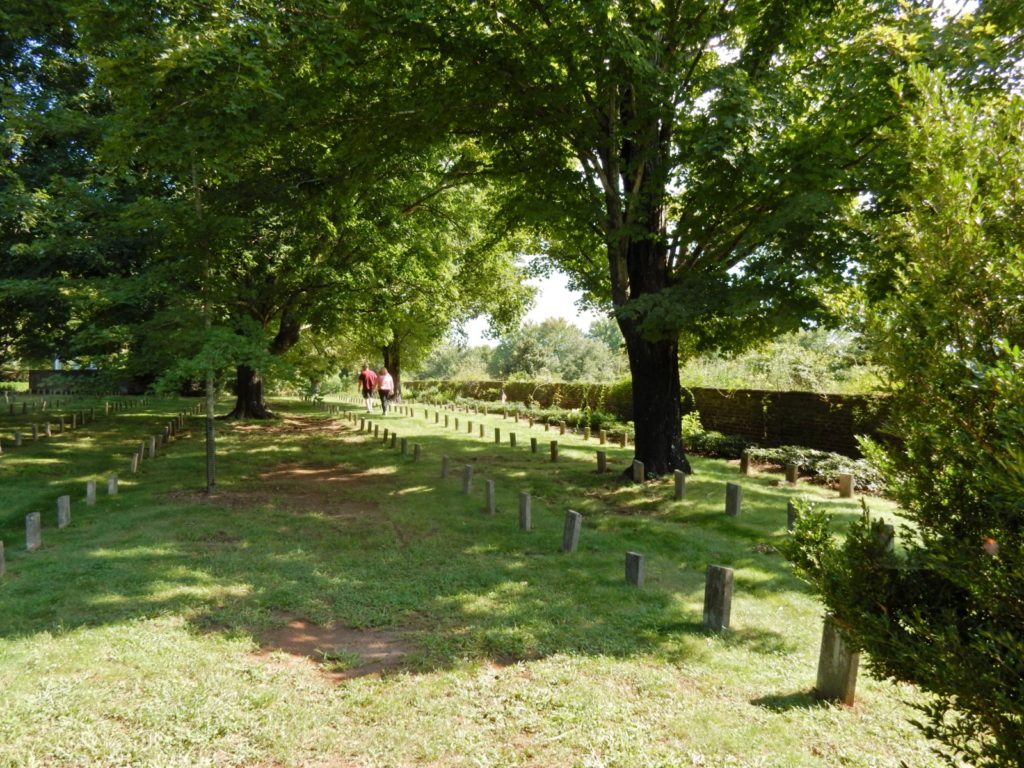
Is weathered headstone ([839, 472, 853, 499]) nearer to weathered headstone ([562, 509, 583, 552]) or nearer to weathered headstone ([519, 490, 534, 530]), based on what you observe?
weathered headstone ([562, 509, 583, 552])

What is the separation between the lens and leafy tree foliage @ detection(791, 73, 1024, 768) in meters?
2.34

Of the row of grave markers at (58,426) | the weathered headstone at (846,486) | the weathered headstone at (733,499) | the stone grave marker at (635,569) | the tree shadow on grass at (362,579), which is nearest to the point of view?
the tree shadow on grass at (362,579)

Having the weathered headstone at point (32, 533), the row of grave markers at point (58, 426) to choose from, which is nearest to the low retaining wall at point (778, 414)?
the weathered headstone at point (32, 533)

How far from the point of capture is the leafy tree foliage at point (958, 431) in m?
2.34

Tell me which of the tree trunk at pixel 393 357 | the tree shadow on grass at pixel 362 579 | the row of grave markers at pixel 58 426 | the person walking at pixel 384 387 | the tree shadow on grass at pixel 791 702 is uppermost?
the tree trunk at pixel 393 357

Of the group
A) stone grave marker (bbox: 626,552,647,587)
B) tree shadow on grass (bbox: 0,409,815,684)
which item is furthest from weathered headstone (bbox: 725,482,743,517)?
stone grave marker (bbox: 626,552,647,587)

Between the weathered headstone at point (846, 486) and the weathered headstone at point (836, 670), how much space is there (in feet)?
26.6

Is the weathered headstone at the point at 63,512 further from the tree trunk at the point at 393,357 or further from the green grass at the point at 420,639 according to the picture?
the tree trunk at the point at 393,357

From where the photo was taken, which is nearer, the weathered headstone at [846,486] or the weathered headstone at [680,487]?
the weathered headstone at [680,487]

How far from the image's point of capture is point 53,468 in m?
14.3

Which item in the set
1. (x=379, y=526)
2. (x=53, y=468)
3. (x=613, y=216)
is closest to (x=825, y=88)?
(x=613, y=216)

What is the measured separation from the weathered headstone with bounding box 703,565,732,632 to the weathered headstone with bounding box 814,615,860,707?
1.16 meters

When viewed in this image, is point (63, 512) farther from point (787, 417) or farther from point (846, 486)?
point (787, 417)

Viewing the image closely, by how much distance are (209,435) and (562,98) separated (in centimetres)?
879
